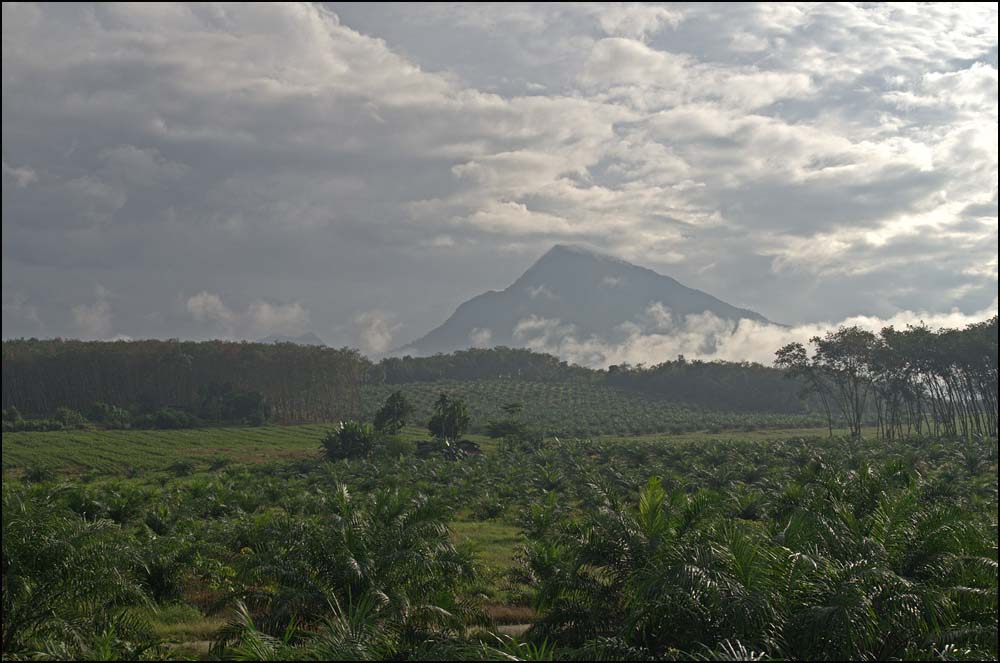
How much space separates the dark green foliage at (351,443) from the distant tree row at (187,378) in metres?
32.3

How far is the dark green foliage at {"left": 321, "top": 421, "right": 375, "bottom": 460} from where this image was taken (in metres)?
60.1

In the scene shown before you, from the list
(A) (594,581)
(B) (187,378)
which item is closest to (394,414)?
(B) (187,378)

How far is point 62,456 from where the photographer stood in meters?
59.3

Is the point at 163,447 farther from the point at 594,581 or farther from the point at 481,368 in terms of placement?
the point at 481,368

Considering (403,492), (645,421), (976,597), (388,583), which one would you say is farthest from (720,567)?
(645,421)

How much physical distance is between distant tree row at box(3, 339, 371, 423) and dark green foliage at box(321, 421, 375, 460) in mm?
32273

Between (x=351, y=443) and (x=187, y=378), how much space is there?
47.3 meters

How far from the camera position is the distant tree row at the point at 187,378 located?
297 ft

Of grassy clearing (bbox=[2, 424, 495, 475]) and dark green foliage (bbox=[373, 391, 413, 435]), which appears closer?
grassy clearing (bbox=[2, 424, 495, 475])

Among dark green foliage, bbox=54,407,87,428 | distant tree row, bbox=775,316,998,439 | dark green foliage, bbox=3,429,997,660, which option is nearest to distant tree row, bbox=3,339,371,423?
dark green foliage, bbox=54,407,87,428

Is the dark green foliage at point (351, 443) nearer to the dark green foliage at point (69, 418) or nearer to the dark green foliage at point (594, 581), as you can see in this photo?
the dark green foliage at point (69, 418)

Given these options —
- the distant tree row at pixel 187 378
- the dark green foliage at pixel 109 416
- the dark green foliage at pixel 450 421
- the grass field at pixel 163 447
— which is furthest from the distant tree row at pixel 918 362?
the dark green foliage at pixel 109 416

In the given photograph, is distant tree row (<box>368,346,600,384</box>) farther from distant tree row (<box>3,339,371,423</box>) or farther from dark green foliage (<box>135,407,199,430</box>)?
dark green foliage (<box>135,407,199,430</box>)

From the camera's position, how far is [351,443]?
60.5 meters
